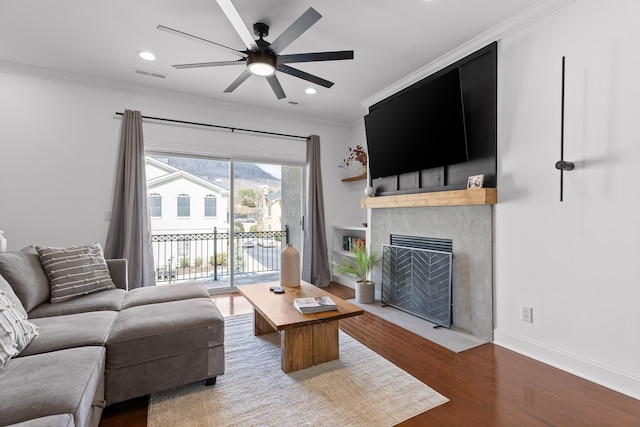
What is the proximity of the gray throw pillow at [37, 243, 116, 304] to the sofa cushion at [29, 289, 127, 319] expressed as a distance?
7cm

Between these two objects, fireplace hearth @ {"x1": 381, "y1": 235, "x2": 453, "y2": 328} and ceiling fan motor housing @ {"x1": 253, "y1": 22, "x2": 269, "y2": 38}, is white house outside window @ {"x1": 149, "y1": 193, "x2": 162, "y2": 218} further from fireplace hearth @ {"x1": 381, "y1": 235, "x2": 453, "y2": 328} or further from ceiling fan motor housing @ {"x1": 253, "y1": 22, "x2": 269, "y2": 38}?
fireplace hearth @ {"x1": 381, "y1": 235, "x2": 453, "y2": 328}

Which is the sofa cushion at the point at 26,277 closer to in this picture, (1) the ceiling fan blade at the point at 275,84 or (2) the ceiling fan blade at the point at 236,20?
(2) the ceiling fan blade at the point at 236,20

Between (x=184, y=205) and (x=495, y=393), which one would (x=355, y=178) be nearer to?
(x=184, y=205)

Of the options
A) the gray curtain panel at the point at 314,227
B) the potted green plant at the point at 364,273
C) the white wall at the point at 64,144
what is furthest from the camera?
the gray curtain panel at the point at 314,227

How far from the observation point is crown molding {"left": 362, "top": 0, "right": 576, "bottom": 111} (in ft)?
7.39

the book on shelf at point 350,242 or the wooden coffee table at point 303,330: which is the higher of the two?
the book on shelf at point 350,242

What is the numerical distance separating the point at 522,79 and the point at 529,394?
2.31 metres

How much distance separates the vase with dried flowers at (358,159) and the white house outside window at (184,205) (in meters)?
2.49

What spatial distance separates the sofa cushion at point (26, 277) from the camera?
6.48ft

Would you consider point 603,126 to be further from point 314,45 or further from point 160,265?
point 160,265

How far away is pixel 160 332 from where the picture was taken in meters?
1.76

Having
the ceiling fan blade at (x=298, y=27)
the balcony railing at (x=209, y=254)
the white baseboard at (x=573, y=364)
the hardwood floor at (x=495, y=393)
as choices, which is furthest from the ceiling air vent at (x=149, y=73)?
the white baseboard at (x=573, y=364)

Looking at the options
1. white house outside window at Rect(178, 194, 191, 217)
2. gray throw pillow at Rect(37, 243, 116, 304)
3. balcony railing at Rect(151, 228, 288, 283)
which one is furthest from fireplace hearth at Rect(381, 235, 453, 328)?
gray throw pillow at Rect(37, 243, 116, 304)

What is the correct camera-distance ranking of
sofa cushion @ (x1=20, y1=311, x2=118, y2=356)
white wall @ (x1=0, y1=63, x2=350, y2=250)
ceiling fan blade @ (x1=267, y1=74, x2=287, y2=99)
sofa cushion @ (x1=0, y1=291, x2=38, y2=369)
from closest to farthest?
sofa cushion @ (x1=0, y1=291, x2=38, y2=369) < sofa cushion @ (x1=20, y1=311, x2=118, y2=356) < ceiling fan blade @ (x1=267, y1=74, x2=287, y2=99) < white wall @ (x1=0, y1=63, x2=350, y2=250)
